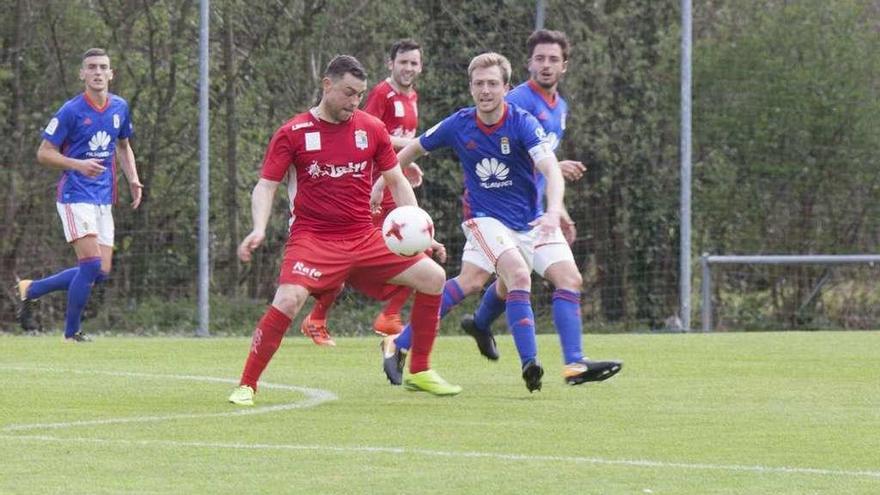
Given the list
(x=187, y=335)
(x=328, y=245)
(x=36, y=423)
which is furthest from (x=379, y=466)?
(x=187, y=335)

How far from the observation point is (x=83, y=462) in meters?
6.76

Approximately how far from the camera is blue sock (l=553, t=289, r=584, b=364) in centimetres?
976

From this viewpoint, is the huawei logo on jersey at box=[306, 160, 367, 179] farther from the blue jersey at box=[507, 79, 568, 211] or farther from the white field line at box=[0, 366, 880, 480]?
the blue jersey at box=[507, 79, 568, 211]

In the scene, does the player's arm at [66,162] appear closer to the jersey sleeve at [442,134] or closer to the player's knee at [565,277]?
the jersey sleeve at [442,134]

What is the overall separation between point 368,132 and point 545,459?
2975 millimetres

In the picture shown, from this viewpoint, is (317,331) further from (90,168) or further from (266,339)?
(266,339)

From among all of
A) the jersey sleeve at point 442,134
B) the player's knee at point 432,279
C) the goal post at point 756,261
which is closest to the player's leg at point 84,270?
the jersey sleeve at point 442,134

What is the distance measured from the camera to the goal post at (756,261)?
18281 millimetres

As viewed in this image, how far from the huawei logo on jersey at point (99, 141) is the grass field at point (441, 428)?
210 centimetres

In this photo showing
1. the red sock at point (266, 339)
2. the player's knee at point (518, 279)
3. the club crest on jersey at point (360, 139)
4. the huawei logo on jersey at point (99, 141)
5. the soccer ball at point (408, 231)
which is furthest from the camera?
the huawei logo on jersey at point (99, 141)

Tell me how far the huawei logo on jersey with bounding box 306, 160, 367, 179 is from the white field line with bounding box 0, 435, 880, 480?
7.51 ft

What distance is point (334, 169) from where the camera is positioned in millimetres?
9375

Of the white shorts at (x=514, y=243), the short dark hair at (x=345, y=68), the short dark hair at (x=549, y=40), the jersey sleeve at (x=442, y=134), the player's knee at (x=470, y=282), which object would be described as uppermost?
the short dark hair at (x=549, y=40)

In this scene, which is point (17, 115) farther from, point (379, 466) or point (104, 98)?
point (379, 466)
